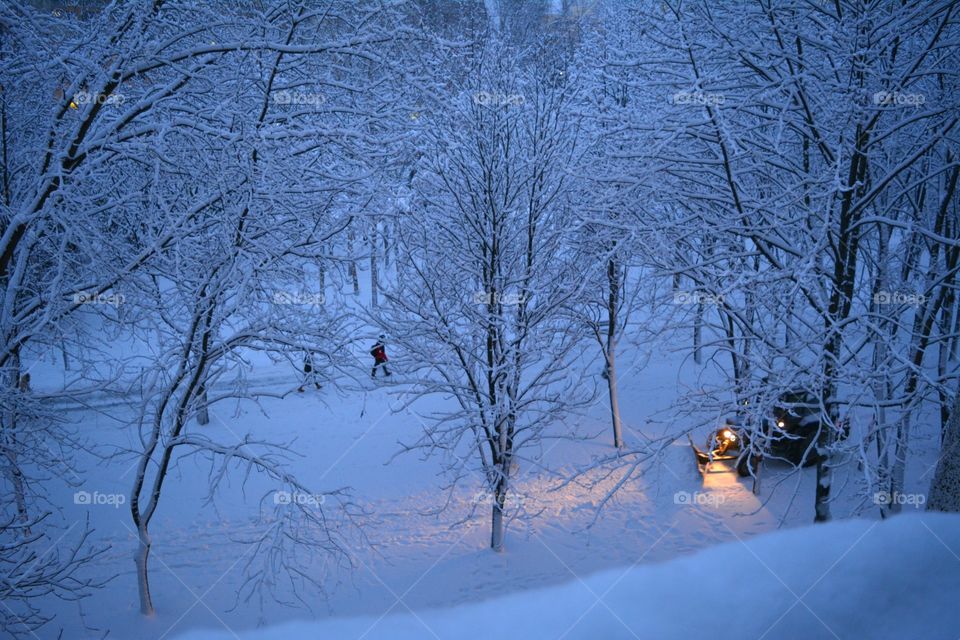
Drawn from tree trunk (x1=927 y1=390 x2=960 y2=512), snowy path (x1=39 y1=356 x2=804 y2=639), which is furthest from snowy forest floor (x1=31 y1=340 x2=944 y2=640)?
tree trunk (x1=927 y1=390 x2=960 y2=512)

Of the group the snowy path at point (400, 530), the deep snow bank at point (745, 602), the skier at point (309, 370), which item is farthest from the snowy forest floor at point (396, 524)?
the deep snow bank at point (745, 602)

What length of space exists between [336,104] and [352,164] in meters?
0.71

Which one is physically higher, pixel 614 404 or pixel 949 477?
pixel 949 477

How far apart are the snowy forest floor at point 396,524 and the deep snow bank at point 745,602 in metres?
3.82

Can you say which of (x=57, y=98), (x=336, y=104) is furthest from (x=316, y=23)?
(x=57, y=98)

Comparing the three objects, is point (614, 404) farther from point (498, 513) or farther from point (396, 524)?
point (396, 524)

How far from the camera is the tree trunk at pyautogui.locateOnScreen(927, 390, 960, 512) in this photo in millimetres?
4121

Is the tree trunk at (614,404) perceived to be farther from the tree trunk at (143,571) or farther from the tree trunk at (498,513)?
the tree trunk at (143,571)

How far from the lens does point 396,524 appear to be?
10.8 meters

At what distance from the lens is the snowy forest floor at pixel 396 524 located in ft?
26.6

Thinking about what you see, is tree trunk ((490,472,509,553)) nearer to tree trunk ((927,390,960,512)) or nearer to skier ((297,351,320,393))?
skier ((297,351,320,393))

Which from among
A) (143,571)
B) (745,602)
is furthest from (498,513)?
(745,602)

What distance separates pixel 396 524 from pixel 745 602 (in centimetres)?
938

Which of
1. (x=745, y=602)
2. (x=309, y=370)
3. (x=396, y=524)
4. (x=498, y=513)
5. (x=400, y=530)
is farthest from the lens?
(x=396, y=524)
